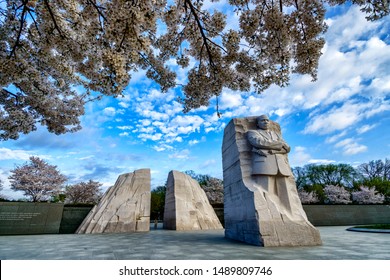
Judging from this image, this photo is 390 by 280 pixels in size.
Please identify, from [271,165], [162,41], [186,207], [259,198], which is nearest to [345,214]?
[186,207]

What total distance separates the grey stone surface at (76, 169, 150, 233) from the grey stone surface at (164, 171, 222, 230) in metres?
1.52

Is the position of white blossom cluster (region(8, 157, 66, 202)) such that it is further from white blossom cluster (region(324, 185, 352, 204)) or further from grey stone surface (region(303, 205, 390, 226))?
white blossom cluster (region(324, 185, 352, 204))

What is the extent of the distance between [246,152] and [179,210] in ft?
21.1

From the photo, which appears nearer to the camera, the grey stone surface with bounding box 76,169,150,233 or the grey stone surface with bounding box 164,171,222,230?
the grey stone surface with bounding box 76,169,150,233

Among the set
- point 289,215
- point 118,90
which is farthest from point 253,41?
point 289,215

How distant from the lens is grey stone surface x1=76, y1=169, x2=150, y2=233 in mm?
9789

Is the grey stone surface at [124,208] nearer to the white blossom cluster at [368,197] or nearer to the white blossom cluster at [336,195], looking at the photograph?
the white blossom cluster at [336,195]

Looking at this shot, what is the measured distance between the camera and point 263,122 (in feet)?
22.8

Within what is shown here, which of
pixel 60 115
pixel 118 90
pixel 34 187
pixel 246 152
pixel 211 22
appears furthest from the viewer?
pixel 34 187

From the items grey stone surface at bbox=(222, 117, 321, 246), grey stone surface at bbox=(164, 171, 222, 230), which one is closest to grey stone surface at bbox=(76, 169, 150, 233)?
grey stone surface at bbox=(164, 171, 222, 230)

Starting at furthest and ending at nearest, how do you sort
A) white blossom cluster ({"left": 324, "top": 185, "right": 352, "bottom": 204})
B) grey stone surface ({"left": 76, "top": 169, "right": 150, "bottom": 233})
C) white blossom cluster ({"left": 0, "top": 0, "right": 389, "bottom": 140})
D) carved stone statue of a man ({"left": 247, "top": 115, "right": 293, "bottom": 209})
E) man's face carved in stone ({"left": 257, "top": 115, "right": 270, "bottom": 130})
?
white blossom cluster ({"left": 324, "top": 185, "right": 352, "bottom": 204}), grey stone surface ({"left": 76, "top": 169, "right": 150, "bottom": 233}), man's face carved in stone ({"left": 257, "top": 115, "right": 270, "bottom": 130}), carved stone statue of a man ({"left": 247, "top": 115, "right": 293, "bottom": 209}), white blossom cluster ({"left": 0, "top": 0, "right": 389, "bottom": 140})

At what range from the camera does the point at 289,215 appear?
219 inches

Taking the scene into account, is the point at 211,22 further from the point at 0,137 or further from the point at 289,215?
the point at 0,137

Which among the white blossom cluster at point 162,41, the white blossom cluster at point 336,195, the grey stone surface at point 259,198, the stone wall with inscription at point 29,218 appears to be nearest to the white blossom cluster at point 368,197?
the white blossom cluster at point 336,195
